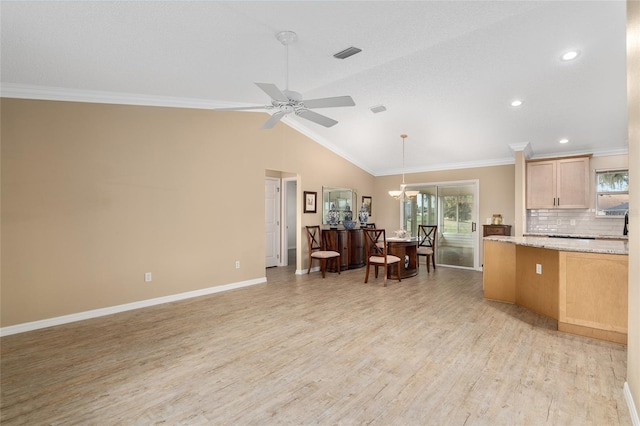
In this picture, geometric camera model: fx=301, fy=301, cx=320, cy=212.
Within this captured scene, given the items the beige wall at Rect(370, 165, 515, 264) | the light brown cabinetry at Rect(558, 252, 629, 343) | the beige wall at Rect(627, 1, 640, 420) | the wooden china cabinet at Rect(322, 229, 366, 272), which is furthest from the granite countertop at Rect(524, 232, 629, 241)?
the beige wall at Rect(627, 1, 640, 420)

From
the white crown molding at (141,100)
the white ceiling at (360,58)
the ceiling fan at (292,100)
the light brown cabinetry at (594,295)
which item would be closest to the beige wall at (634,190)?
the white ceiling at (360,58)

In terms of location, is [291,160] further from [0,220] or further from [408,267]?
[0,220]

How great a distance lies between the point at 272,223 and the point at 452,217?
4268mm

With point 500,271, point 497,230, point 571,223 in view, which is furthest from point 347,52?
point 571,223

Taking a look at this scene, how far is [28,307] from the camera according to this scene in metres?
3.34

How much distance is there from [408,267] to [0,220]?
6.12 meters

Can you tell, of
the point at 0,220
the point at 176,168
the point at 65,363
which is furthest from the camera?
the point at 176,168

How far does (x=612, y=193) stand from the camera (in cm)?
539

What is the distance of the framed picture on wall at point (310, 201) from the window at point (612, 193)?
208 inches

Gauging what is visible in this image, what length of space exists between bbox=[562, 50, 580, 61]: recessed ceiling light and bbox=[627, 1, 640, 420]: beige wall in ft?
4.93

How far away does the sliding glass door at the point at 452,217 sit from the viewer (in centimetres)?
686

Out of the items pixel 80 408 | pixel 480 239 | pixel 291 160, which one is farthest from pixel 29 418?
pixel 480 239

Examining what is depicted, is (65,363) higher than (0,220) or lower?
lower

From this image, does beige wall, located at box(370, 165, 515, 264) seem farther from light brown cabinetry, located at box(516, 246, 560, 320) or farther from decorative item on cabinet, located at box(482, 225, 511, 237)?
light brown cabinetry, located at box(516, 246, 560, 320)
